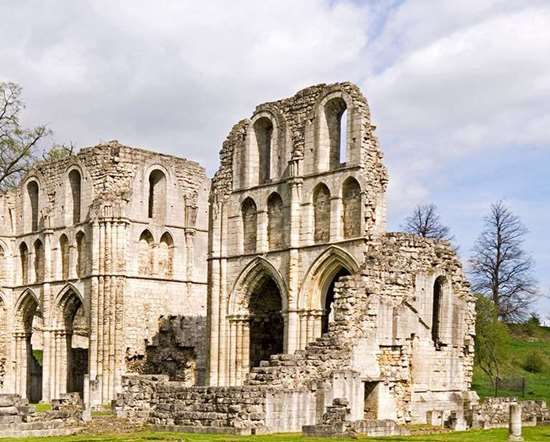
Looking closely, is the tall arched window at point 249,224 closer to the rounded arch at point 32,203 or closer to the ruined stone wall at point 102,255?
the ruined stone wall at point 102,255

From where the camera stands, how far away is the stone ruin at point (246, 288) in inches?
1016

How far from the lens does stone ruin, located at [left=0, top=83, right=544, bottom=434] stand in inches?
1016

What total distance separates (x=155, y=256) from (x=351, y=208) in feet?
42.4

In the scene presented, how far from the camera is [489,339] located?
41.8m

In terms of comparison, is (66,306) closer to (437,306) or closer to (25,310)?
(25,310)

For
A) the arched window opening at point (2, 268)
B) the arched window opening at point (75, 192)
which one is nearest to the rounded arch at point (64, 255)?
the arched window opening at point (75, 192)

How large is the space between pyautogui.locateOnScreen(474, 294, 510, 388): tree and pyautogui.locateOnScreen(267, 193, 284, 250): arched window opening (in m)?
12.9

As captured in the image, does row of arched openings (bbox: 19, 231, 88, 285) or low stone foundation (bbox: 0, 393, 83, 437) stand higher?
row of arched openings (bbox: 19, 231, 88, 285)

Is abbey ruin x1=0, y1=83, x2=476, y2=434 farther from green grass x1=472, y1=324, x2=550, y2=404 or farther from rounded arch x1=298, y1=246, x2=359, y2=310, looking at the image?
green grass x1=472, y1=324, x2=550, y2=404

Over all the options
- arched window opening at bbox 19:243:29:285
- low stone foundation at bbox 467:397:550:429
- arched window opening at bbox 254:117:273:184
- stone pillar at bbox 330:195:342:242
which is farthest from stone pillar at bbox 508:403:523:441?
arched window opening at bbox 19:243:29:285

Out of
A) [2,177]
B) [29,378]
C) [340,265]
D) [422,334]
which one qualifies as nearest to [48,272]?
[29,378]

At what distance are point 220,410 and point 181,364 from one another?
16262mm

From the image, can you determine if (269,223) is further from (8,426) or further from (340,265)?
(8,426)

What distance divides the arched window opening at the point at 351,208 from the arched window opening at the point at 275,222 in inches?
101
